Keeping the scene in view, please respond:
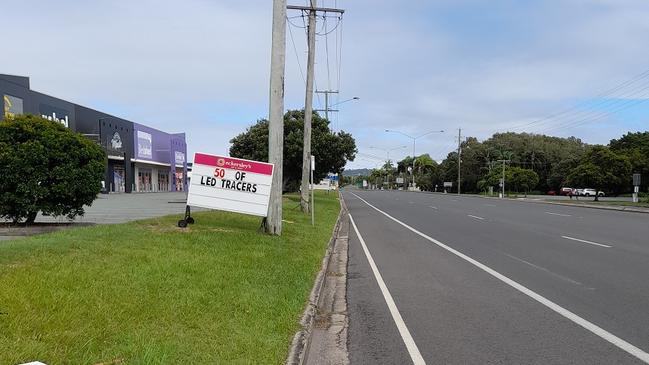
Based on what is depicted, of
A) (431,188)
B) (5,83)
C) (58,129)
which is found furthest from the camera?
(431,188)

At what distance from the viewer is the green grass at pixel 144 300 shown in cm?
474

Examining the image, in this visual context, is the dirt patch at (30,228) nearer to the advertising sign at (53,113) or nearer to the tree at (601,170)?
the advertising sign at (53,113)

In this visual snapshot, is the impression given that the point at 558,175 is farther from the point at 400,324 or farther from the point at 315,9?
the point at 400,324

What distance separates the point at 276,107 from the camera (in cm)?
1381

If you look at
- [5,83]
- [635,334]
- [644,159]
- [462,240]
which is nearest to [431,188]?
[644,159]

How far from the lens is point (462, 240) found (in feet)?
53.5

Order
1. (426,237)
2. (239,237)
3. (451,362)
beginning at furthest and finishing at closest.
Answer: (426,237), (239,237), (451,362)

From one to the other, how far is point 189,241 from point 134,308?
486 cm

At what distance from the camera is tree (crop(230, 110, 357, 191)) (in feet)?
121

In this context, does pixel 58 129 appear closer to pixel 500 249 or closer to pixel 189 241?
pixel 189 241

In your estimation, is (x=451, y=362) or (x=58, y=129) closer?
(x=451, y=362)

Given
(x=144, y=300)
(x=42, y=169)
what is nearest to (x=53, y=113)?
(x=42, y=169)

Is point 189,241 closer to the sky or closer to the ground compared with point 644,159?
closer to the ground

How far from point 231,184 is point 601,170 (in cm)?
4939
